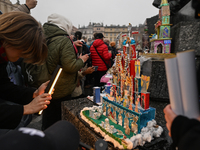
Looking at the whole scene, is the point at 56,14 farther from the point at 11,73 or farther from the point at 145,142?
the point at 145,142

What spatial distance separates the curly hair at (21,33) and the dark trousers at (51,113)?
3.46 ft

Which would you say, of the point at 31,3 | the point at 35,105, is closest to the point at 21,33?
the point at 35,105

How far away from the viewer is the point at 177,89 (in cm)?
50

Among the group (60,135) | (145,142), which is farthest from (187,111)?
(145,142)

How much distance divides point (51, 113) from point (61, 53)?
88cm

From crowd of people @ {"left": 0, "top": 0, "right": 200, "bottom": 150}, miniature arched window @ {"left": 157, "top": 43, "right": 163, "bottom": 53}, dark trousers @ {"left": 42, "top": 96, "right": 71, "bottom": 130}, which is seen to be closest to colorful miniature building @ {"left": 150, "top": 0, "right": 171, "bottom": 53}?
miniature arched window @ {"left": 157, "top": 43, "right": 163, "bottom": 53}

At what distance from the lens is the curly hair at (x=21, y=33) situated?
847 mm

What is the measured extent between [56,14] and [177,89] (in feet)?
5.83

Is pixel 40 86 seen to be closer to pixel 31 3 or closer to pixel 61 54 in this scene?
pixel 61 54

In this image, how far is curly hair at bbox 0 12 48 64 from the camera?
85 centimetres

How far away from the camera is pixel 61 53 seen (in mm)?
1678

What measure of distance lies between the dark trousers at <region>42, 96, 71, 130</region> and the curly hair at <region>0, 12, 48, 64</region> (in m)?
1.05

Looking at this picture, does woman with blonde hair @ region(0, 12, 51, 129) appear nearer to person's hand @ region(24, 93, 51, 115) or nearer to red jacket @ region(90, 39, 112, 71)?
person's hand @ region(24, 93, 51, 115)

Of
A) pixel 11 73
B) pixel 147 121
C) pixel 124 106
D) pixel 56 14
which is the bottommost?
pixel 147 121
